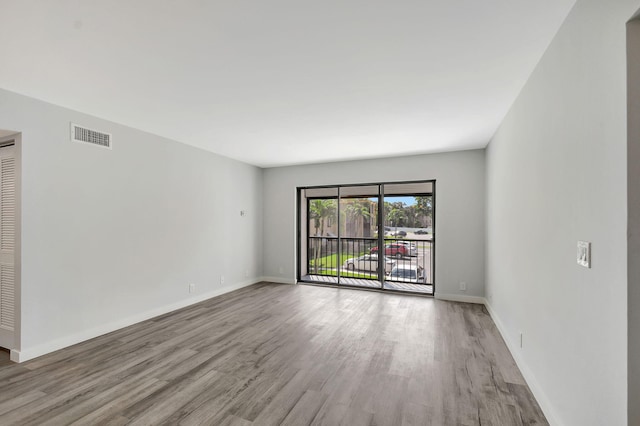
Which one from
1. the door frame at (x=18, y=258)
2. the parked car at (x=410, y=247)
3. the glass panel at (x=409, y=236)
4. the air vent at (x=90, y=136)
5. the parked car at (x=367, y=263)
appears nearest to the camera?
the door frame at (x=18, y=258)

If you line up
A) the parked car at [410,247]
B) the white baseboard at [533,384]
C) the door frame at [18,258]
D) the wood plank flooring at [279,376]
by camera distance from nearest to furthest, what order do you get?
the white baseboard at [533,384] → the wood plank flooring at [279,376] → the door frame at [18,258] → the parked car at [410,247]

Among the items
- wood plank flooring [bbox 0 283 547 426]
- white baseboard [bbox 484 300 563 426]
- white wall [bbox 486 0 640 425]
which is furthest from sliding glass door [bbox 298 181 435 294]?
white wall [bbox 486 0 640 425]

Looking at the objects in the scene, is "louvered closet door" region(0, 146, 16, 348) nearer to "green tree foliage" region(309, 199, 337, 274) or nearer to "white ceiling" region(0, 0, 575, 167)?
"white ceiling" region(0, 0, 575, 167)

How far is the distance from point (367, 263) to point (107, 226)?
447 centimetres

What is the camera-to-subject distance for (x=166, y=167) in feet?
14.1

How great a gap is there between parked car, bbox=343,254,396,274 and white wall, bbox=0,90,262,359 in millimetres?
2574

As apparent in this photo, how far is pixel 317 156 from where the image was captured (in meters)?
5.39

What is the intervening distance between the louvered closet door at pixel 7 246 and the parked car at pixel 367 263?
497 centimetres

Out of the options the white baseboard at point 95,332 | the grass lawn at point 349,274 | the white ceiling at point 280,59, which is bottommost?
the white baseboard at point 95,332

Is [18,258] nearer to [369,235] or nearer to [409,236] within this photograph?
[369,235]

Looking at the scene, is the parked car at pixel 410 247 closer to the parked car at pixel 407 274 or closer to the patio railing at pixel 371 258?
the patio railing at pixel 371 258

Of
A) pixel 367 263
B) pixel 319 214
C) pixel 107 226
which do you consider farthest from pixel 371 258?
pixel 107 226

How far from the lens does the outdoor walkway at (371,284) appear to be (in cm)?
558

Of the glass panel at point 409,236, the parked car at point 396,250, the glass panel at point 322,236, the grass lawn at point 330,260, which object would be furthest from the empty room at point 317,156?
the glass panel at point 322,236
